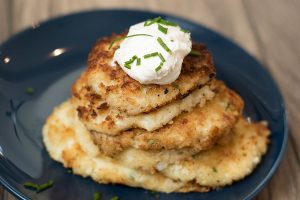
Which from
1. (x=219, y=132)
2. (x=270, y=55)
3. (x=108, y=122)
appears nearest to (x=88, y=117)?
(x=108, y=122)

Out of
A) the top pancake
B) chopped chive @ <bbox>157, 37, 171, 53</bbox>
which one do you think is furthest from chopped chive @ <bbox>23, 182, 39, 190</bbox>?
chopped chive @ <bbox>157, 37, 171, 53</bbox>

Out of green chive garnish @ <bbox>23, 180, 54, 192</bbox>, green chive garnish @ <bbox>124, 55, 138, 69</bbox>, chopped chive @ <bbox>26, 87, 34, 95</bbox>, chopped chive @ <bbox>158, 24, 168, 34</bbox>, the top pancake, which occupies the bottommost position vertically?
green chive garnish @ <bbox>23, 180, 54, 192</bbox>

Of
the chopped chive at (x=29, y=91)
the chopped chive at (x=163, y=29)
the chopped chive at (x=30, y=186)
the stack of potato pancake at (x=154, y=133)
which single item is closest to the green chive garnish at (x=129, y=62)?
the stack of potato pancake at (x=154, y=133)

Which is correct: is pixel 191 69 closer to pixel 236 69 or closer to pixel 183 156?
pixel 183 156

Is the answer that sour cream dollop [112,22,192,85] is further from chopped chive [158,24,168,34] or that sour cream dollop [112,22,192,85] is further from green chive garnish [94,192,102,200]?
green chive garnish [94,192,102,200]

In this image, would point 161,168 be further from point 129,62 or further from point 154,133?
point 129,62

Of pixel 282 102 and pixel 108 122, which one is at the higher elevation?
pixel 108 122
